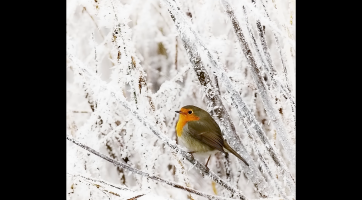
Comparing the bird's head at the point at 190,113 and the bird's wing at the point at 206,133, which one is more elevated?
the bird's head at the point at 190,113

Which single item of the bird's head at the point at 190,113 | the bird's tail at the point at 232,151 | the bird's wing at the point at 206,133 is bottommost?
the bird's tail at the point at 232,151

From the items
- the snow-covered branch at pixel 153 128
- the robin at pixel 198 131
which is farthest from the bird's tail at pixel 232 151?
the snow-covered branch at pixel 153 128

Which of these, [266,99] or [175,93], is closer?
[266,99]

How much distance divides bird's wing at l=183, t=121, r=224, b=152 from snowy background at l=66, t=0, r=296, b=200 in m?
0.04

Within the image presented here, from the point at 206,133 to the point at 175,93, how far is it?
0.20 metres

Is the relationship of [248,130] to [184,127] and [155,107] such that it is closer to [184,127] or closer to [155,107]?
[184,127]

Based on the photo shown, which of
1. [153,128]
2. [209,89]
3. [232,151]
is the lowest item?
[232,151]

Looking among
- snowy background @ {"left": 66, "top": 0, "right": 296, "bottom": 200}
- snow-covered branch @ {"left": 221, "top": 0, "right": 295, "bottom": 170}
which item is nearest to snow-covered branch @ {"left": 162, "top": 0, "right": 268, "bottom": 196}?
snowy background @ {"left": 66, "top": 0, "right": 296, "bottom": 200}

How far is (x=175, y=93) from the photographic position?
5.90 ft

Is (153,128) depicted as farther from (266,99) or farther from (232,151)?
(266,99)

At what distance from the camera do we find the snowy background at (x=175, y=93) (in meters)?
1.70

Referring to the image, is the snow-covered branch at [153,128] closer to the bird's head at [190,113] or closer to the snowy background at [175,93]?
the snowy background at [175,93]

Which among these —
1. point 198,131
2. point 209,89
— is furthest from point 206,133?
point 209,89
